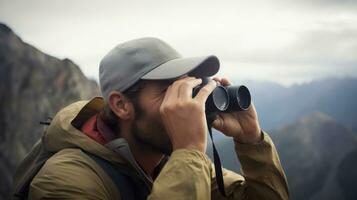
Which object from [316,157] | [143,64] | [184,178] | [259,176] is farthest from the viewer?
[316,157]

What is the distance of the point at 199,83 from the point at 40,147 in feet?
3.09

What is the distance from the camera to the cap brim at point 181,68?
227 cm

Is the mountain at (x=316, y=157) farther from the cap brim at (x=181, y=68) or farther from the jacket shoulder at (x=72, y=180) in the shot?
the jacket shoulder at (x=72, y=180)

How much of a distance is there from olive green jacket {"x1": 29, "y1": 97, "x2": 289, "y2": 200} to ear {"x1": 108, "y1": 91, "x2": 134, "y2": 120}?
20 cm

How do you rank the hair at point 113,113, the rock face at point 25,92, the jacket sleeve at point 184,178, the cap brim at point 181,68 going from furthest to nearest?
the rock face at point 25,92 < the hair at point 113,113 < the cap brim at point 181,68 < the jacket sleeve at point 184,178

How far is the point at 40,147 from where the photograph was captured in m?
2.40

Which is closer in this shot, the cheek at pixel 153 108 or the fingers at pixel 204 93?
the fingers at pixel 204 93

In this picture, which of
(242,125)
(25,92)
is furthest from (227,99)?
(25,92)

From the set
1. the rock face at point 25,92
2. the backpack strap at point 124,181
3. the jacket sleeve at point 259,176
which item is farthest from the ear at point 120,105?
the rock face at point 25,92

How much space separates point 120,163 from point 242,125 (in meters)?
0.82

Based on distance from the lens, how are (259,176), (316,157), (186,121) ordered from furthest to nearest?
(316,157)
(259,176)
(186,121)

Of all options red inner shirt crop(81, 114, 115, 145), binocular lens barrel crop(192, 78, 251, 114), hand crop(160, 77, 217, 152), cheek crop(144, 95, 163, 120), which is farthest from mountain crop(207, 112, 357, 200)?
hand crop(160, 77, 217, 152)

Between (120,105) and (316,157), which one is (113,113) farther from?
(316,157)

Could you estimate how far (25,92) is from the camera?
356 inches
